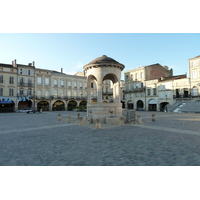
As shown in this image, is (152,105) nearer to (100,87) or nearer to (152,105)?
(152,105)

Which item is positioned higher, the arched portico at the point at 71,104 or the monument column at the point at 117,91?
the monument column at the point at 117,91

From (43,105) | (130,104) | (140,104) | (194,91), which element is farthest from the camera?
(130,104)

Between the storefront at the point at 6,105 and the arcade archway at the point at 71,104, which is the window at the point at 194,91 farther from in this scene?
the storefront at the point at 6,105

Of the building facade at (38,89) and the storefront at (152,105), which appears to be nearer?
the building facade at (38,89)

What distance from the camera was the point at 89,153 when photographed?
525 centimetres

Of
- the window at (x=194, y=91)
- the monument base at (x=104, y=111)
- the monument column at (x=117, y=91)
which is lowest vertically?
the monument base at (x=104, y=111)

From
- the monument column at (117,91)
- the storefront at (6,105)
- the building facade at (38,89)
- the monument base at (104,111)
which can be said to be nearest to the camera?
the monument base at (104,111)

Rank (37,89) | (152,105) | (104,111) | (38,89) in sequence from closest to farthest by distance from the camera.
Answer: (104,111) → (152,105) → (37,89) → (38,89)

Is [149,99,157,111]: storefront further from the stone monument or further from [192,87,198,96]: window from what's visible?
the stone monument

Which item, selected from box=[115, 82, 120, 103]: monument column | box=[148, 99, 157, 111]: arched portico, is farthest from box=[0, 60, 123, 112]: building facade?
box=[115, 82, 120, 103]: monument column

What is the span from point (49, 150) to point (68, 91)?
42510 millimetres

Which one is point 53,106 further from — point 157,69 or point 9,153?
point 9,153

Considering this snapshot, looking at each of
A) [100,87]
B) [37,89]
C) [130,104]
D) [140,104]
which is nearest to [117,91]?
[100,87]

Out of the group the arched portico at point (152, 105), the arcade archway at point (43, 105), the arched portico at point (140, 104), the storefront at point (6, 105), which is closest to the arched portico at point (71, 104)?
the arcade archway at point (43, 105)
